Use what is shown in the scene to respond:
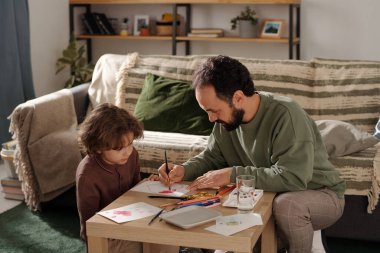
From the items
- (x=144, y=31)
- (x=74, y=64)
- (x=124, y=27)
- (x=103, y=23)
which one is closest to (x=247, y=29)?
(x=144, y=31)

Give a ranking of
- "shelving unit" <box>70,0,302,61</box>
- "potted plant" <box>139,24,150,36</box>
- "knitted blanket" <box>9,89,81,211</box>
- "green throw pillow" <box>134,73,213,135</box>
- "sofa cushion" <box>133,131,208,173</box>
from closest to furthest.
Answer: "sofa cushion" <box>133,131,208,173</box>, "knitted blanket" <box>9,89,81,211</box>, "green throw pillow" <box>134,73,213,135</box>, "shelving unit" <box>70,0,302,61</box>, "potted plant" <box>139,24,150,36</box>

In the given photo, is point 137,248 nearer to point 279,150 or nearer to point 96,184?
point 96,184

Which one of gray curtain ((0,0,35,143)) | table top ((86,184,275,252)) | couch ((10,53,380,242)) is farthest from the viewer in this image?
gray curtain ((0,0,35,143))

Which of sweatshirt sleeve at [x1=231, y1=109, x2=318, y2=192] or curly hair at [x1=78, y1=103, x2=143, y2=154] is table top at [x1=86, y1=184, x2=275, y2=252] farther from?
curly hair at [x1=78, y1=103, x2=143, y2=154]

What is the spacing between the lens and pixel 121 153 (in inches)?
84.6

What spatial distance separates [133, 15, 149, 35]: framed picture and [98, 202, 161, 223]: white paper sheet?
11.7ft

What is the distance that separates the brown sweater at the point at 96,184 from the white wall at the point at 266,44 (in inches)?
115

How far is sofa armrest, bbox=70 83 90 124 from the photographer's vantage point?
12.2 ft

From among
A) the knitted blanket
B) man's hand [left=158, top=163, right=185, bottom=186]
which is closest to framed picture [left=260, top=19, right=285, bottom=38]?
the knitted blanket

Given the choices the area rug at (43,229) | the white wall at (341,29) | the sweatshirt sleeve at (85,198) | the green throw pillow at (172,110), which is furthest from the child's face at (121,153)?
the white wall at (341,29)

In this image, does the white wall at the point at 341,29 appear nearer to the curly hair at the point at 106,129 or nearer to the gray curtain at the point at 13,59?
the gray curtain at the point at 13,59

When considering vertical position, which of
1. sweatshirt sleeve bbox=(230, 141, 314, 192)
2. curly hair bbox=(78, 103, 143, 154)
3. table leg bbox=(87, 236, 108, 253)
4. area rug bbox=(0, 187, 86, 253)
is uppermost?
curly hair bbox=(78, 103, 143, 154)

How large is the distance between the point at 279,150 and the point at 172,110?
142cm

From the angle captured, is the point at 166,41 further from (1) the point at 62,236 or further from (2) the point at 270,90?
(1) the point at 62,236
